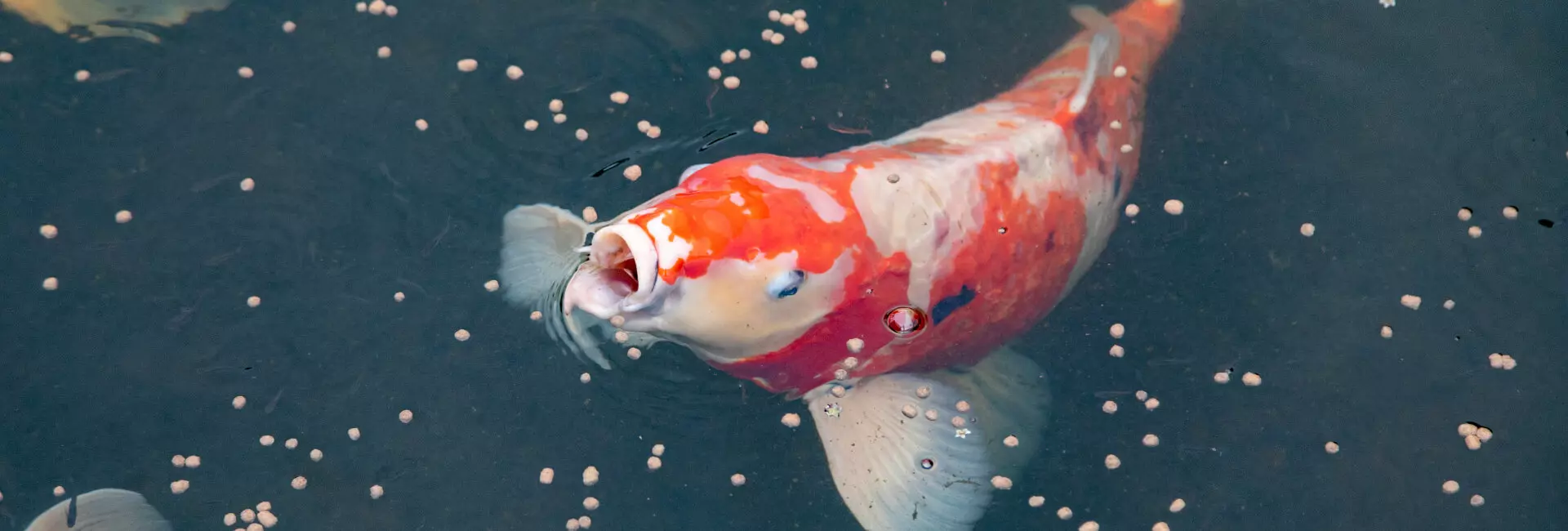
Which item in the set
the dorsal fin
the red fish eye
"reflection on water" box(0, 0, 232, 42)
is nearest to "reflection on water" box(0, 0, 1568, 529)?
"reflection on water" box(0, 0, 232, 42)

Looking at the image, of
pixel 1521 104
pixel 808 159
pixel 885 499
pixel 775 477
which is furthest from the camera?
pixel 1521 104

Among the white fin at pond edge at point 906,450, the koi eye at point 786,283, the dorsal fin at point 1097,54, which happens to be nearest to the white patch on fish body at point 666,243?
the koi eye at point 786,283

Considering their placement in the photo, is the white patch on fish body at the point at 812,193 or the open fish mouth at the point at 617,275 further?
the white patch on fish body at the point at 812,193

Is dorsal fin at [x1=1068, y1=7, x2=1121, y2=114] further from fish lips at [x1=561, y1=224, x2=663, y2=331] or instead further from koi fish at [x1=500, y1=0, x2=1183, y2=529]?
fish lips at [x1=561, y1=224, x2=663, y2=331]

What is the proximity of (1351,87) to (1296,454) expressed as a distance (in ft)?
3.41

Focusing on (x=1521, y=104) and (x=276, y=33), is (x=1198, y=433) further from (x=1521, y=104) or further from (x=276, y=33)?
(x=276, y=33)

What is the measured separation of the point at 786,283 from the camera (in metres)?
2.01

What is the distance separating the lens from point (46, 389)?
2727 millimetres

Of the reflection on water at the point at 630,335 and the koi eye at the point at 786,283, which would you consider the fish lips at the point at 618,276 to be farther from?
the reflection on water at the point at 630,335

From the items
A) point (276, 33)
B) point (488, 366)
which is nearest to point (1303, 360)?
point (488, 366)

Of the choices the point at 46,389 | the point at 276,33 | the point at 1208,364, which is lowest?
the point at 46,389

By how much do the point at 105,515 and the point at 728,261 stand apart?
6.14ft

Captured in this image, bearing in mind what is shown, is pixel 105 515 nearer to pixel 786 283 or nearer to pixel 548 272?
pixel 548 272

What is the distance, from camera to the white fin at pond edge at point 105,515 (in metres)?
2.63
